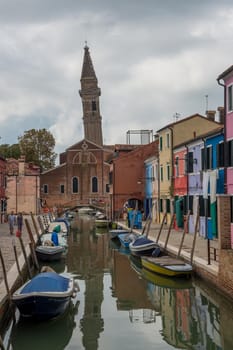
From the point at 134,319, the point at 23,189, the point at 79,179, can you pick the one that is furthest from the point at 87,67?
the point at 134,319

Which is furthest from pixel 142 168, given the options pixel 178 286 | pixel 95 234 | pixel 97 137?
pixel 97 137

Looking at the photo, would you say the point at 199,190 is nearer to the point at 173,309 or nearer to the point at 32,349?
the point at 173,309

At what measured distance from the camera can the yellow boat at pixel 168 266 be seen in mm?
18717

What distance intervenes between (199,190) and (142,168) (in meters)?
18.3

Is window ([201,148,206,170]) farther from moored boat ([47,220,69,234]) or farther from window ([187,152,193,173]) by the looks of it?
moored boat ([47,220,69,234])

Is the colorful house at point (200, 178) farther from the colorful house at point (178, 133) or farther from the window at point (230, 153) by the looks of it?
the colorful house at point (178, 133)

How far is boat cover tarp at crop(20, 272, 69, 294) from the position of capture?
13.1 meters

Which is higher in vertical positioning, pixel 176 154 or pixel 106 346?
pixel 176 154

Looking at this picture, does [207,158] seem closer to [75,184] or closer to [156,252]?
[156,252]

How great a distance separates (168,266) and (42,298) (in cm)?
755

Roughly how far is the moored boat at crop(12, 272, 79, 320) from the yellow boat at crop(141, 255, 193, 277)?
6120mm

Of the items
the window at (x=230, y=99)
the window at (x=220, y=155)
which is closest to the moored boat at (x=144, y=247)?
the window at (x=220, y=155)

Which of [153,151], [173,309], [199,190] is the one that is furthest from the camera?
[153,151]

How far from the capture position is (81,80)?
98.4 meters
